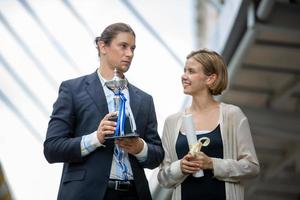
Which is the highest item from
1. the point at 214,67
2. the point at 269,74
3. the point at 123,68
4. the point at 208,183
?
the point at 123,68

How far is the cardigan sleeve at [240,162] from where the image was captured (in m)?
3.84

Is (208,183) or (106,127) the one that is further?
(208,183)

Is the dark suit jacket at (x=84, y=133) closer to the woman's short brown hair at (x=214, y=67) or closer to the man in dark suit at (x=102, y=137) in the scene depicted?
the man in dark suit at (x=102, y=137)

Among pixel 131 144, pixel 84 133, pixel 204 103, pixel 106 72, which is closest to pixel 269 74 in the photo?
pixel 204 103

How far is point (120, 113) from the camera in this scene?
3680 mm

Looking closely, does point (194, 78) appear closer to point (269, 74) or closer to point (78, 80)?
point (78, 80)

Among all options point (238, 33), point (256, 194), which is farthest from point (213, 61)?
point (256, 194)

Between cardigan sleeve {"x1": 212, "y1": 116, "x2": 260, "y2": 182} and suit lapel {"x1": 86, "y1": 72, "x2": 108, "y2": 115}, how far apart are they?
518mm

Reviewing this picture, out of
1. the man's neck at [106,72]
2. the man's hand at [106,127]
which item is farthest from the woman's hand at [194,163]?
the man's neck at [106,72]

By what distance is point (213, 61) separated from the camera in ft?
13.1

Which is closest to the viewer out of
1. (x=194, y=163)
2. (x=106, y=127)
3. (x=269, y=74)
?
(x=106, y=127)

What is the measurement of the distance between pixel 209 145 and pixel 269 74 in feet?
27.7

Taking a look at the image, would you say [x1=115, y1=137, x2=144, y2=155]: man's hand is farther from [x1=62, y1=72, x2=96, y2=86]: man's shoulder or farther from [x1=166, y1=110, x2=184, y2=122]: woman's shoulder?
[x1=62, y1=72, x2=96, y2=86]: man's shoulder

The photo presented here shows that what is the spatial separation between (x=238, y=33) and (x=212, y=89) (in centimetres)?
586
